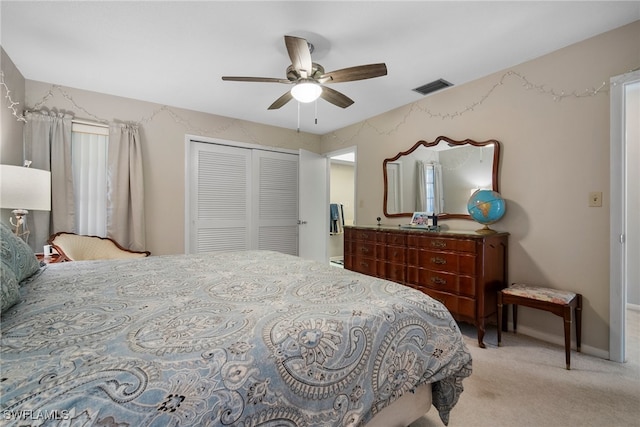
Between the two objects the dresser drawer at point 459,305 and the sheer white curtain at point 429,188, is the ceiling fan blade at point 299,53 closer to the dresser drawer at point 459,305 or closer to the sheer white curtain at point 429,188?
the sheer white curtain at point 429,188

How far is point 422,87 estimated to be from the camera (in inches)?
125

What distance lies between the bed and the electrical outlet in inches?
76.8

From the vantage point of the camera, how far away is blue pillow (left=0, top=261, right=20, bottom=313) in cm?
96

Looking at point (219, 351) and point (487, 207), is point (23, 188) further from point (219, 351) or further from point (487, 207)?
point (487, 207)

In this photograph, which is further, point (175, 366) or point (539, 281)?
point (539, 281)

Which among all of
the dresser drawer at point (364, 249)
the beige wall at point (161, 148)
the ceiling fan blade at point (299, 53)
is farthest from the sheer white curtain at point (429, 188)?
the beige wall at point (161, 148)

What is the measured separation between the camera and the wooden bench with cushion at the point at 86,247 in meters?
2.82

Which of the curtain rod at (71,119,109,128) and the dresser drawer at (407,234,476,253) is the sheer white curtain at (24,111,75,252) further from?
the dresser drawer at (407,234,476,253)

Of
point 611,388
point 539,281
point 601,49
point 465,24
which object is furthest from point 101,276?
point 601,49

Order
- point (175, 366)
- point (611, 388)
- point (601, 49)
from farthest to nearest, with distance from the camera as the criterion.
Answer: point (601, 49)
point (611, 388)
point (175, 366)

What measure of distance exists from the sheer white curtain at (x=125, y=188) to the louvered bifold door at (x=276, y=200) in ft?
5.19

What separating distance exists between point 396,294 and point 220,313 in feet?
2.49

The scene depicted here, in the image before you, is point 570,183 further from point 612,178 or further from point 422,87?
point 422,87

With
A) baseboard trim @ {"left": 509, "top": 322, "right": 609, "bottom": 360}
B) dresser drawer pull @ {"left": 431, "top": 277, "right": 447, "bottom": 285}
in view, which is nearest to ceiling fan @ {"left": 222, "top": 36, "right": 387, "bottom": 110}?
dresser drawer pull @ {"left": 431, "top": 277, "right": 447, "bottom": 285}
